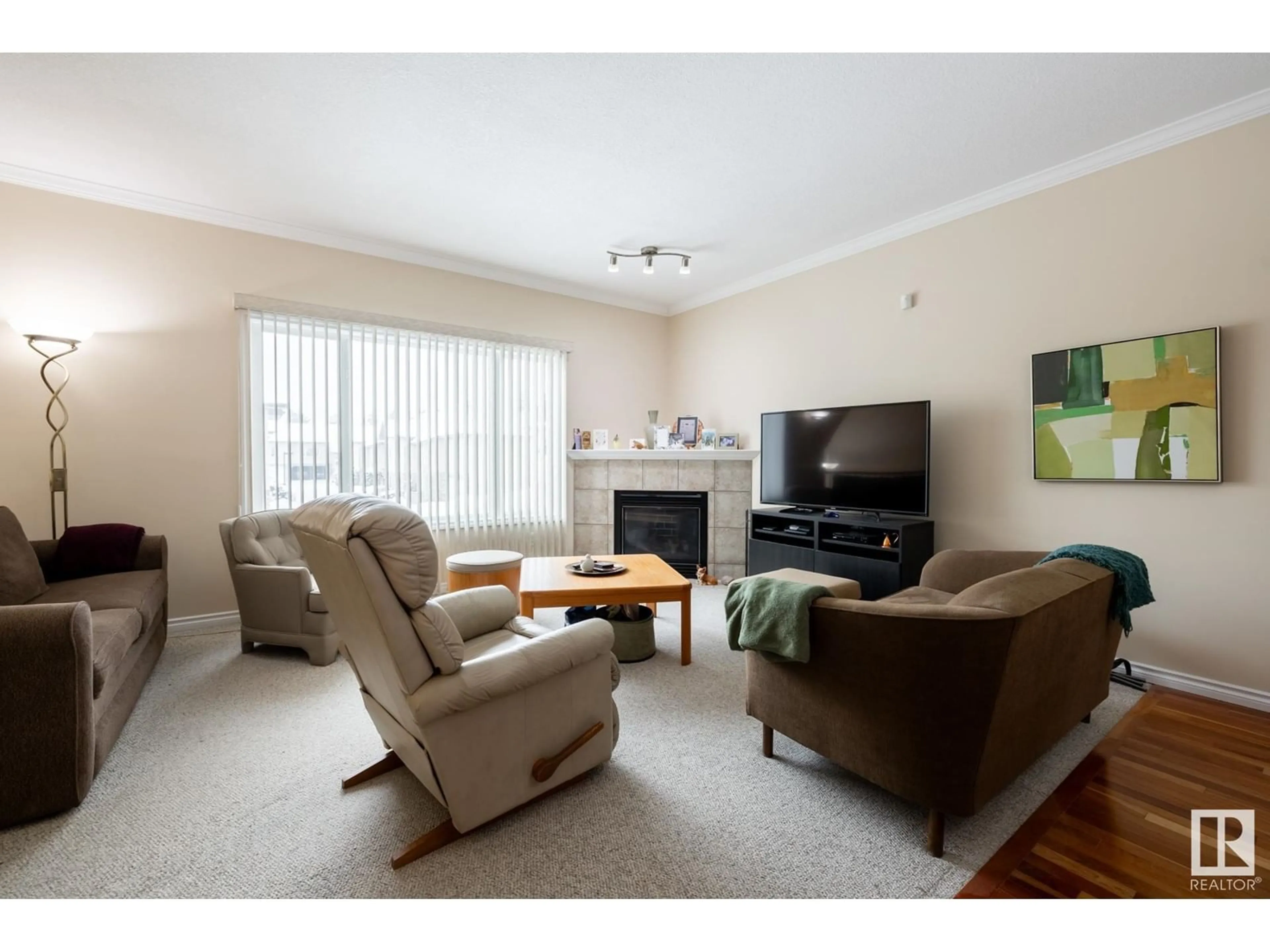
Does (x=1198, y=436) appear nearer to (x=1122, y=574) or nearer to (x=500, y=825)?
(x=1122, y=574)

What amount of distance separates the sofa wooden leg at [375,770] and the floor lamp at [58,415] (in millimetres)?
2704

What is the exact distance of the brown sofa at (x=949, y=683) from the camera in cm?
145

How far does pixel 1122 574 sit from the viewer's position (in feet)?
6.44

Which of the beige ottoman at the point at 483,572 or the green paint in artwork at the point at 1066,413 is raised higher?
the green paint in artwork at the point at 1066,413

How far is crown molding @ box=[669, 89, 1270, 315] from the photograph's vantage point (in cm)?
253

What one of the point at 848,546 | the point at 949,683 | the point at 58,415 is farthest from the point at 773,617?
the point at 58,415

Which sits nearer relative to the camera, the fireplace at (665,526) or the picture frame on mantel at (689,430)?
the fireplace at (665,526)

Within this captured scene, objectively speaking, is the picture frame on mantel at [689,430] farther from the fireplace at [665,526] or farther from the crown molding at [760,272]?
the crown molding at [760,272]

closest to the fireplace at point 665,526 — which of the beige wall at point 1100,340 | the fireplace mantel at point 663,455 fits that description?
the fireplace mantel at point 663,455

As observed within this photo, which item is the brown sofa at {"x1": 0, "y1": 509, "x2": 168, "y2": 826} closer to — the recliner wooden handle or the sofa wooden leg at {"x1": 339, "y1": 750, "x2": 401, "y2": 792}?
the sofa wooden leg at {"x1": 339, "y1": 750, "x2": 401, "y2": 792}

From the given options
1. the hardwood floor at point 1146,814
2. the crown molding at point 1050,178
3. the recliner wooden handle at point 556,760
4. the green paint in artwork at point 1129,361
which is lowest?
the hardwood floor at point 1146,814

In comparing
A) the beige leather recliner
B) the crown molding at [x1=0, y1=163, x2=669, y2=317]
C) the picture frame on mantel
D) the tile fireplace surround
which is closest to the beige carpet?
the beige leather recliner

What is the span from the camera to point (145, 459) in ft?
11.4
